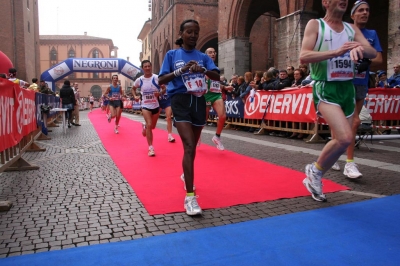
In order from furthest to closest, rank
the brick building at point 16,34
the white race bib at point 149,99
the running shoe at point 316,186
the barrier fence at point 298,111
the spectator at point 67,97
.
A: the brick building at point 16,34
the spectator at point 67,97
the barrier fence at point 298,111
the white race bib at point 149,99
the running shoe at point 316,186

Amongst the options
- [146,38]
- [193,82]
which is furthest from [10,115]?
[146,38]

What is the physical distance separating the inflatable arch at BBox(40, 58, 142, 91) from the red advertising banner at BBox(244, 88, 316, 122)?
15.5 m

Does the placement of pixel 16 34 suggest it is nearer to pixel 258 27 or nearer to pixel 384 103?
pixel 258 27

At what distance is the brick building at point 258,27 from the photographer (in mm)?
15109

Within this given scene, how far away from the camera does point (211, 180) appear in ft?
15.3

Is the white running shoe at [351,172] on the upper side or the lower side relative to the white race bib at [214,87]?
lower

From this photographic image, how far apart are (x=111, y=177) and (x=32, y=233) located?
2086 millimetres

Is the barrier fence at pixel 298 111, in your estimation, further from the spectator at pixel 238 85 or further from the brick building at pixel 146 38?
the brick building at pixel 146 38

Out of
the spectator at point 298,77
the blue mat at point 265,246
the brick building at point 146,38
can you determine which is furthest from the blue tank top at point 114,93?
the brick building at point 146,38

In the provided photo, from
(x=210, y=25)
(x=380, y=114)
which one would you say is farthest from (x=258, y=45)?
(x=380, y=114)

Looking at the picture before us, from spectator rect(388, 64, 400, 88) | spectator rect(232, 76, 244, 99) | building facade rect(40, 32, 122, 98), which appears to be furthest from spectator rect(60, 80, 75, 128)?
building facade rect(40, 32, 122, 98)

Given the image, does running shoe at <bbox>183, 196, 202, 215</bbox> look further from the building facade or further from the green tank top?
the building facade

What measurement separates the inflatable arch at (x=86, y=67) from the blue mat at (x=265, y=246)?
2348 centimetres

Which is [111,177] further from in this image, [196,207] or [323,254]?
[323,254]
